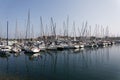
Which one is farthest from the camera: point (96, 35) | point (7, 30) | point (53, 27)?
point (96, 35)

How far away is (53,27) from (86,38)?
1225 inches

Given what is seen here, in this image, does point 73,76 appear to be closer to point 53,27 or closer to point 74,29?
point 53,27

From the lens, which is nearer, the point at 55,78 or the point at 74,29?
the point at 55,78

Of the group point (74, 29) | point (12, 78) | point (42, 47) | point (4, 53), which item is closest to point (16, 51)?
point (4, 53)

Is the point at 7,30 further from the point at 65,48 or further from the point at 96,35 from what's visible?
the point at 96,35

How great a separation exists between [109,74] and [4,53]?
3131 centimetres

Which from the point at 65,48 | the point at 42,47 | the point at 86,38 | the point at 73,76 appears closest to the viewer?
the point at 73,76

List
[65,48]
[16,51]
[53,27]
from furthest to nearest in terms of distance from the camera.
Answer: [53,27], [65,48], [16,51]

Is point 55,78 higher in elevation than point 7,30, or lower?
lower

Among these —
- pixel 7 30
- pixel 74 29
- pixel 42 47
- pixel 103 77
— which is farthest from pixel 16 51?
pixel 74 29

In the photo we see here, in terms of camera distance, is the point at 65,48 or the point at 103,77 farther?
the point at 65,48

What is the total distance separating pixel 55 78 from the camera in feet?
83.1

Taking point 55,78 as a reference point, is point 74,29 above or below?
above

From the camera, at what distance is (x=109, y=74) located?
91.2ft
